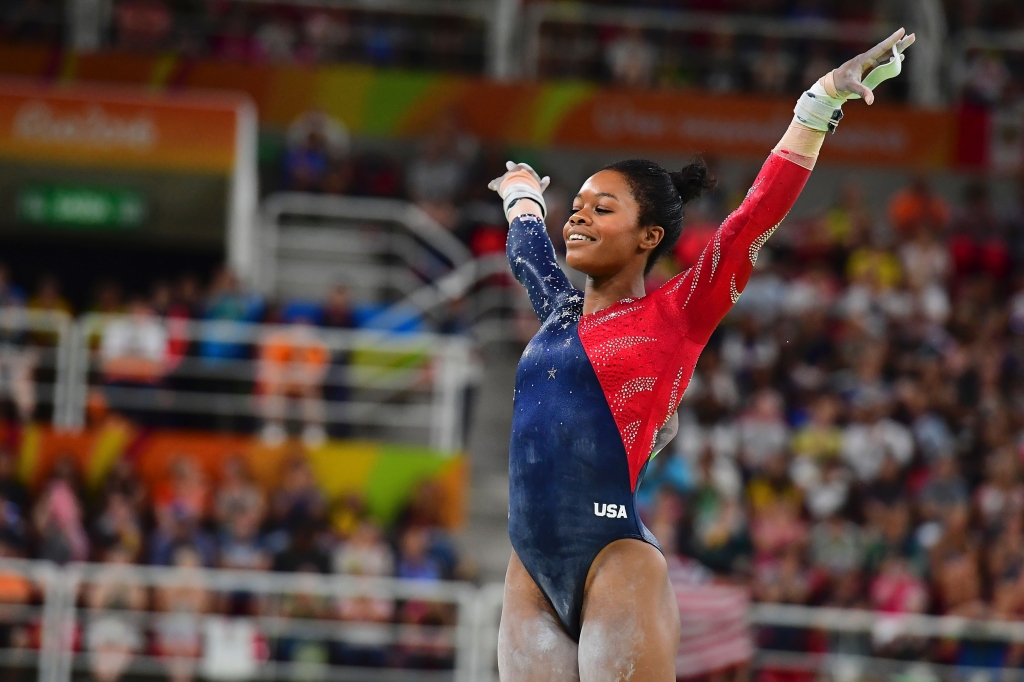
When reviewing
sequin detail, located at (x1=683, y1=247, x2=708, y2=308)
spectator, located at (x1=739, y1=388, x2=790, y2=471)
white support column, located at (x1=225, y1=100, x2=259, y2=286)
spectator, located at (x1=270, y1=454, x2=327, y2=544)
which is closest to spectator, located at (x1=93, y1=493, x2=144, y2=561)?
spectator, located at (x1=270, y1=454, x2=327, y2=544)

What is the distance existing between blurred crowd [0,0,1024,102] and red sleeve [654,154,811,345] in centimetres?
1435

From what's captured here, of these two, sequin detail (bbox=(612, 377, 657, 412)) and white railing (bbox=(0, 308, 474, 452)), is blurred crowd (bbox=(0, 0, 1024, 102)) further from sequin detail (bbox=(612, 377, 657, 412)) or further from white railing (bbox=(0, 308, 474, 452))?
sequin detail (bbox=(612, 377, 657, 412))

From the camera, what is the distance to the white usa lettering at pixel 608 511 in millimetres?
4203

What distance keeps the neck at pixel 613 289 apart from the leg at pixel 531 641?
813 mm

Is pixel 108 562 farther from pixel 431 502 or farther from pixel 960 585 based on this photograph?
pixel 960 585

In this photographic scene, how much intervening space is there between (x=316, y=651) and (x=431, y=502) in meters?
1.61

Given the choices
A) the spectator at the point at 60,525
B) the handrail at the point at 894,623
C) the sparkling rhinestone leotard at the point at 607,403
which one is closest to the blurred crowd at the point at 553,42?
the spectator at the point at 60,525

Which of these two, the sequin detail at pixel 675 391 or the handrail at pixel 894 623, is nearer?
the sequin detail at pixel 675 391

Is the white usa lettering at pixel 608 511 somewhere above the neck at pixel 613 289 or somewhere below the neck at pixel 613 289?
below

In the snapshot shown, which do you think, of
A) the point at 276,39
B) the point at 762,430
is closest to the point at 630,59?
the point at 276,39

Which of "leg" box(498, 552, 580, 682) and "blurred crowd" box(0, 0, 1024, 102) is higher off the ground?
"blurred crowd" box(0, 0, 1024, 102)

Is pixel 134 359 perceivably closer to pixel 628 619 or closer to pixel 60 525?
pixel 60 525

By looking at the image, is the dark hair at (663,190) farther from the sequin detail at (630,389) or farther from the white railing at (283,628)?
the white railing at (283,628)

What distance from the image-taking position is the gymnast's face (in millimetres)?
4457
